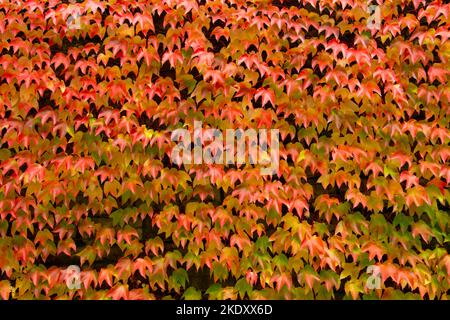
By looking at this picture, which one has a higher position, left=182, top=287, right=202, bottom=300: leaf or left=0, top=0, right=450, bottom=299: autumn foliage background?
left=0, top=0, right=450, bottom=299: autumn foliage background

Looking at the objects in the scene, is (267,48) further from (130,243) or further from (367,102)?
(130,243)

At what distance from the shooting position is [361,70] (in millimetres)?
3523

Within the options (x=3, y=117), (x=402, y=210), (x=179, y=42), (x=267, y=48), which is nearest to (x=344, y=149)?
(x=402, y=210)

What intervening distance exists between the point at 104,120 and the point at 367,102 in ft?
6.33

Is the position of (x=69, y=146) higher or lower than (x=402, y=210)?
higher

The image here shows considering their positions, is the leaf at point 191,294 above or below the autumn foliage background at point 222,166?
below

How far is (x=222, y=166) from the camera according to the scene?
348 cm

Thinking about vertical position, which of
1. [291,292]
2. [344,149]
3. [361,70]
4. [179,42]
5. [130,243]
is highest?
[179,42]

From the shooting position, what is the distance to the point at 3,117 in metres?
3.50

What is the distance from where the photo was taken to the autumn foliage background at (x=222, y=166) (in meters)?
3.46

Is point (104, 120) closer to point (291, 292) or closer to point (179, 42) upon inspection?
point (179, 42)

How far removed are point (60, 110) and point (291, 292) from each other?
2.15 meters

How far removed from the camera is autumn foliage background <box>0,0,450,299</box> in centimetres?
346

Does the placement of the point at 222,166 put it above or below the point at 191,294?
above
